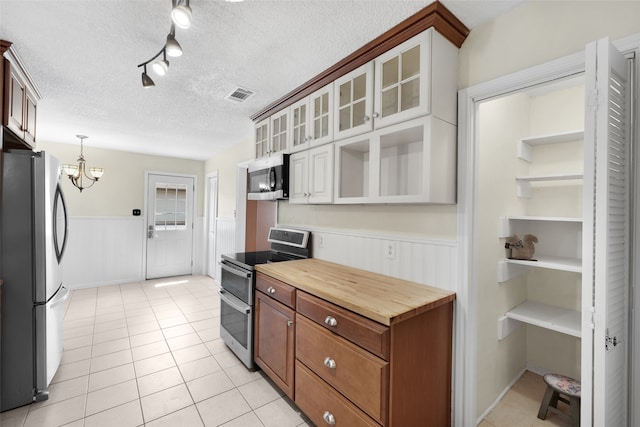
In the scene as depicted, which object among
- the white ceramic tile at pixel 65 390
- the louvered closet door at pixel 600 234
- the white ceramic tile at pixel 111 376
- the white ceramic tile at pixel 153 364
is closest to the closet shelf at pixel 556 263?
the louvered closet door at pixel 600 234

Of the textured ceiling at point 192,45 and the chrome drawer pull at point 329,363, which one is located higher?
the textured ceiling at point 192,45

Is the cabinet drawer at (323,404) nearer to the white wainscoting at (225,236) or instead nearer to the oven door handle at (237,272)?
the oven door handle at (237,272)

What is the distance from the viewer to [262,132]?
317 cm

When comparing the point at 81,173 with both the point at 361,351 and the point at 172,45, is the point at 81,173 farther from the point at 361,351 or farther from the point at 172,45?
Result: the point at 361,351

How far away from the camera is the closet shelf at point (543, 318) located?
6.31 feet

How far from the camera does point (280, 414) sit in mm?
1925

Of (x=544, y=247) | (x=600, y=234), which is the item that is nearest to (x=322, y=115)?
(x=600, y=234)

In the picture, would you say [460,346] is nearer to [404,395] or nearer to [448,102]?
[404,395]

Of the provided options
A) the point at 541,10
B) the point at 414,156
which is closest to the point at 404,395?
the point at 414,156

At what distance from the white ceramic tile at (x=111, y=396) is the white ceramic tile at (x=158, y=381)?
5 cm

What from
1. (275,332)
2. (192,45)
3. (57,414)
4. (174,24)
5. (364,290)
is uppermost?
(192,45)

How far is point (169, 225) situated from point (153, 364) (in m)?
3.64

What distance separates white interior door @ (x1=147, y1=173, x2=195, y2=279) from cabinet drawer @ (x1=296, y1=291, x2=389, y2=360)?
187 inches

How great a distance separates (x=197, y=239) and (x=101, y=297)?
6.31 ft
